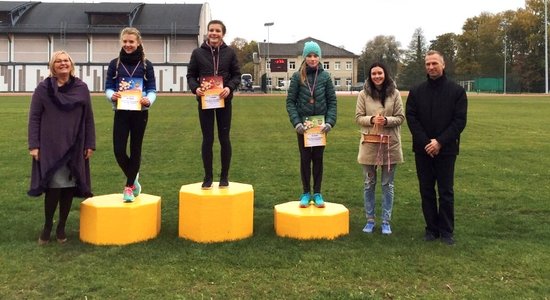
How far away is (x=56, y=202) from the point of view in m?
5.23

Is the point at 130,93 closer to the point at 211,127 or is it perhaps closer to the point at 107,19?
the point at 211,127

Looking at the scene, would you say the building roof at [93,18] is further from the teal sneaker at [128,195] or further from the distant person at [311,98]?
Result: the teal sneaker at [128,195]

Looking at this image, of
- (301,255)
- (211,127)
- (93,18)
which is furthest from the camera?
(93,18)

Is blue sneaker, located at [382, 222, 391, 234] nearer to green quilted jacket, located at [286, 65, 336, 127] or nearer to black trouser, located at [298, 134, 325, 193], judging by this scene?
black trouser, located at [298, 134, 325, 193]

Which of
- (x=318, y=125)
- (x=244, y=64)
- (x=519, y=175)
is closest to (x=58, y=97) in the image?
(x=318, y=125)

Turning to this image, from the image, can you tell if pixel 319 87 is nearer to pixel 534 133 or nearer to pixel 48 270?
pixel 48 270

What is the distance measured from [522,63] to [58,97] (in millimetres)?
81392

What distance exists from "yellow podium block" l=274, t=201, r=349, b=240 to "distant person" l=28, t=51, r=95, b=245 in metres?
2.04

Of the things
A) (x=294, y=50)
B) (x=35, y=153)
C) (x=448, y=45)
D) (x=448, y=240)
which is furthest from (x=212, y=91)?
(x=448, y=45)

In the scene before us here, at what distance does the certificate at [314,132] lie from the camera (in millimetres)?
5434

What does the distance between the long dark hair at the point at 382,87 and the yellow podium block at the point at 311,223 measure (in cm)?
131

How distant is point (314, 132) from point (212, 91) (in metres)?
1.15

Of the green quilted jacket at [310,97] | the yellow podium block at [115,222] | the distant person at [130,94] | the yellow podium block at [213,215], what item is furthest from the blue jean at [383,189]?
the distant person at [130,94]

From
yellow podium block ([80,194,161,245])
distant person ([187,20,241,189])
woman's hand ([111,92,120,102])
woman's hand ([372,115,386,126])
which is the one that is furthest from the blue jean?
woman's hand ([111,92,120,102])
